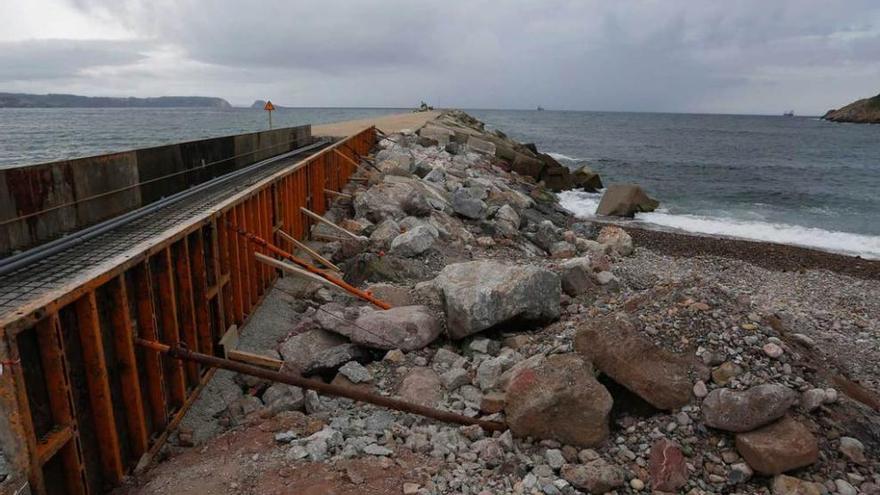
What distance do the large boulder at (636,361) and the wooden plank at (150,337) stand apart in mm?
3973

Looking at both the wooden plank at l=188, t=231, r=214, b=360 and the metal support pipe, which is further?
the wooden plank at l=188, t=231, r=214, b=360

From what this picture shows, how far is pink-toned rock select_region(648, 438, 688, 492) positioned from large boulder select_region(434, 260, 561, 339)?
250 centimetres

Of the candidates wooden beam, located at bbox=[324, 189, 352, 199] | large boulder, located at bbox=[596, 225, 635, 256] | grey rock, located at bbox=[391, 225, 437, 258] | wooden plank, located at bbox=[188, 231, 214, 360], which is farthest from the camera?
large boulder, located at bbox=[596, 225, 635, 256]

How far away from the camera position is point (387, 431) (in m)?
5.26

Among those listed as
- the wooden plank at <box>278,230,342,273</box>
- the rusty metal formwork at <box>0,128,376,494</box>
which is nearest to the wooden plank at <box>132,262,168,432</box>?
the rusty metal formwork at <box>0,128,376,494</box>

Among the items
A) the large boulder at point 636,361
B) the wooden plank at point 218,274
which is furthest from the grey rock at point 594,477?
the wooden plank at point 218,274

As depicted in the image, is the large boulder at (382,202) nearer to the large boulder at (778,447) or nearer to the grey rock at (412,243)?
the grey rock at (412,243)

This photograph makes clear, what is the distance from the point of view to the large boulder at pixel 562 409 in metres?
5.16

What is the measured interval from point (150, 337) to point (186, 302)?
785mm

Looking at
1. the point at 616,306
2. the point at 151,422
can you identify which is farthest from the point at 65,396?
the point at 616,306

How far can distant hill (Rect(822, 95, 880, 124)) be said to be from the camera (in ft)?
495

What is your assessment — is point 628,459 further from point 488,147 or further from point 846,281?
point 488,147

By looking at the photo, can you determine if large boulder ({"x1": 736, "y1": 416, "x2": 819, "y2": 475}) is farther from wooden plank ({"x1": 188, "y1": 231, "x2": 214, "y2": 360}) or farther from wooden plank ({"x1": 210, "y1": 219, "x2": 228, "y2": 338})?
wooden plank ({"x1": 210, "y1": 219, "x2": 228, "y2": 338})

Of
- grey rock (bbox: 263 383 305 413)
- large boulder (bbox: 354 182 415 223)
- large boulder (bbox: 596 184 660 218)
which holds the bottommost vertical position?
large boulder (bbox: 596 184 660 218)
